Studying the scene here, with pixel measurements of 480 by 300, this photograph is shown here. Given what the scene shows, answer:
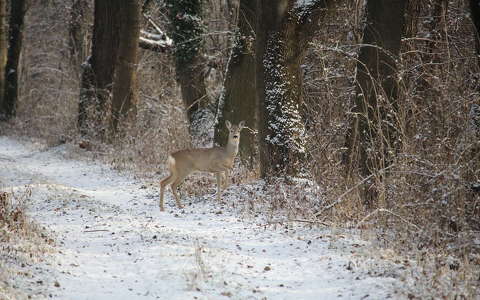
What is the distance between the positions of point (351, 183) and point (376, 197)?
467 mm

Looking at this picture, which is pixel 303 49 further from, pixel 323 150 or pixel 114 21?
pixel 114 21

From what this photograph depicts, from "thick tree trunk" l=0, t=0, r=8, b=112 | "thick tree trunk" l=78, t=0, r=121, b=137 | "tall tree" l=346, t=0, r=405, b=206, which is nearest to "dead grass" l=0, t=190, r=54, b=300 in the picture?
"tall tree" l=346, t=0, r=405, b=206

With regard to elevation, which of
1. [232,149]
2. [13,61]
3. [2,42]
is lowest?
[232,149]

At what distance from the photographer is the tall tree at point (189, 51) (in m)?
16.7

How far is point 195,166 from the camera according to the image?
36.0 feet

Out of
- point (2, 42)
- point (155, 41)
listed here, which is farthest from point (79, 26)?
point (155, 41)

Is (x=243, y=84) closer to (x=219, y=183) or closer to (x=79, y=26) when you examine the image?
(x=219, y=183)

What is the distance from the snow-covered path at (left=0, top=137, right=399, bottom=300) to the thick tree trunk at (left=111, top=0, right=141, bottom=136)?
639 centimetres

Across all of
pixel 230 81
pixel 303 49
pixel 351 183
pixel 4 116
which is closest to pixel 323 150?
pixel 351 183

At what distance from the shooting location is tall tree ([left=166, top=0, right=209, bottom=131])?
16703 millimetres

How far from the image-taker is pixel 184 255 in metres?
7.06

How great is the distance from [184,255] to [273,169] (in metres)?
3.63

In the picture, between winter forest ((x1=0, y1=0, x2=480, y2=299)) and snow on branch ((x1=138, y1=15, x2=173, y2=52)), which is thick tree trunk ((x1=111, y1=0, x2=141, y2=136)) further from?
snow on branch ((x1=138, y1=15, x2=173, y2=52))

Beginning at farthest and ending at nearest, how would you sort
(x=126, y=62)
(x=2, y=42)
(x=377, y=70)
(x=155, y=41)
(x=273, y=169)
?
(x=2, y=42) → (x=155, y=41) → (x=126, y=62) → (x=273, y=169) → (x=377, y=70)
